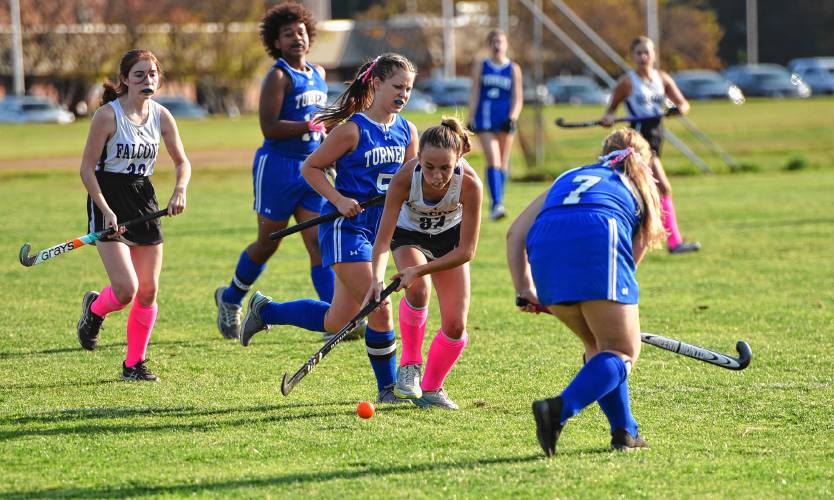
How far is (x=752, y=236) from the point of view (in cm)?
1282

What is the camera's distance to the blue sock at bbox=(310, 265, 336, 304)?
771cm

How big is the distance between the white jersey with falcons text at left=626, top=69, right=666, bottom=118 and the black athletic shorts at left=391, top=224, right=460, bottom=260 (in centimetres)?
708

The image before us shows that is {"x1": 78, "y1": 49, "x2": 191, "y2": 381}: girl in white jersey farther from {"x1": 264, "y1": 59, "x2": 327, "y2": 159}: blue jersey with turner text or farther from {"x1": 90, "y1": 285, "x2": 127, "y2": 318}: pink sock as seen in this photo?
{"x1": 264, "y1": 59, "x2": 327, "y2": 159}: blue jersey with turner text

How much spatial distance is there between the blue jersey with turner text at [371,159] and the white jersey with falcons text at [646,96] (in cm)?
683

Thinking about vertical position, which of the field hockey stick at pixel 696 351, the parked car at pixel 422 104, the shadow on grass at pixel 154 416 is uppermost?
the field hockey stick at pixel 696 351

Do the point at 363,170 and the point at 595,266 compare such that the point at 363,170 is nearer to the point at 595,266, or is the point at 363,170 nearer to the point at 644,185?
the point at 644,185

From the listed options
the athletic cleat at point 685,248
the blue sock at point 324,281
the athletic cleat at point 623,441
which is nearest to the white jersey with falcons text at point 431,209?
the athletic cleat at point 623,441

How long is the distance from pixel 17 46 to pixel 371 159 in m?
46.7

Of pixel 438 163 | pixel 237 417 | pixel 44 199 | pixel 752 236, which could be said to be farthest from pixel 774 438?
pixel 44 199

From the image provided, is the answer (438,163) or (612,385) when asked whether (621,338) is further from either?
(438,163)

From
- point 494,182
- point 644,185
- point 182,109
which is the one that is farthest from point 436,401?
point 182,109

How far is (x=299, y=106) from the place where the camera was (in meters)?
7.86

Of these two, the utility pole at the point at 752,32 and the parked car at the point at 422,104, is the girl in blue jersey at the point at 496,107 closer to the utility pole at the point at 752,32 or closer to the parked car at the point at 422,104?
the parked car at the point at 422,104

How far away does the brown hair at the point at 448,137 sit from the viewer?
17.3 feet
